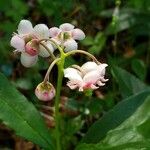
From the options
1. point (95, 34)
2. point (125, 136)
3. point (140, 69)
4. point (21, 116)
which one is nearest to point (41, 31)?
point (21, 116)

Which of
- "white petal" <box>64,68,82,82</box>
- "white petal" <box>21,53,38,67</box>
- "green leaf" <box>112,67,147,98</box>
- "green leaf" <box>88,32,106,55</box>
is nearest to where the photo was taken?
"white petal" <box>64,68,82,82</box>

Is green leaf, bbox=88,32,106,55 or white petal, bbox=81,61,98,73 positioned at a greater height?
green leaf, bbox=88,32,106,55

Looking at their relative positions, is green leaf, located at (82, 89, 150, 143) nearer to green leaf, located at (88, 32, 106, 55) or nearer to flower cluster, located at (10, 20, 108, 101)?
flower cluster, located at (10, 20, 108, 101)

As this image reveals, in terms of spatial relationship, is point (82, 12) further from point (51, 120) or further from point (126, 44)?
point (51, 120)

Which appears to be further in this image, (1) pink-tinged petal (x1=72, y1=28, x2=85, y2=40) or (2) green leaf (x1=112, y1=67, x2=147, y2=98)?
(2) green leaf (x1=112, y1=67, x2=147, y2=98)

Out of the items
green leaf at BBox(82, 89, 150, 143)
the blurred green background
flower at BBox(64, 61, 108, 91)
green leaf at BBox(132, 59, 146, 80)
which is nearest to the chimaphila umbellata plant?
flower at BBox(64, 61, 108, 91)

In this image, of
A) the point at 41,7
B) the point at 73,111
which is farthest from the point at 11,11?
the point at 73,111

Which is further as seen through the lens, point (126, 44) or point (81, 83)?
point (126, 44)
